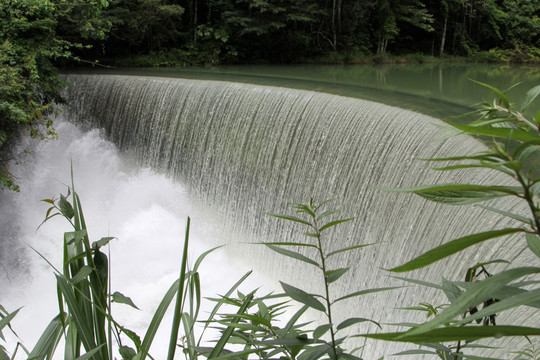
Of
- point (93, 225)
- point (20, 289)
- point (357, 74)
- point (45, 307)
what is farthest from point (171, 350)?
point (357, 74)

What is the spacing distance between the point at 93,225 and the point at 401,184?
532 centimetres

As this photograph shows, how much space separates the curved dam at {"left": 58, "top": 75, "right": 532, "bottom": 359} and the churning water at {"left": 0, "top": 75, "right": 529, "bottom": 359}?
2 cm

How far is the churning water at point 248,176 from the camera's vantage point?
15.1 feet

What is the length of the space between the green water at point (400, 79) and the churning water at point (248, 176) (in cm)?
95

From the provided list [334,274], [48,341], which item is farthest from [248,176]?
[334,274]

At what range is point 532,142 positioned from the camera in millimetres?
484

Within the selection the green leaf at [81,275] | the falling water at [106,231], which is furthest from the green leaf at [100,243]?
the falling water at [106,231]

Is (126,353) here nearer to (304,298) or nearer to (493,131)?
(304,298)

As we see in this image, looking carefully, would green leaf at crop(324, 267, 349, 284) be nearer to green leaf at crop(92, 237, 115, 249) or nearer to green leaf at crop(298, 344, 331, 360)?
green leaf at crop(298, 344, 331, 360)

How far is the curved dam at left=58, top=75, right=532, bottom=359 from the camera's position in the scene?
430cm

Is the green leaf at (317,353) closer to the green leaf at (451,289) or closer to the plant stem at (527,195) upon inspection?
the green leaf at (451,289)

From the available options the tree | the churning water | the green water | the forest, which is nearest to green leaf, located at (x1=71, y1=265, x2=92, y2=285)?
the churning water

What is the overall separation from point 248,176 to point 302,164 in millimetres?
1137

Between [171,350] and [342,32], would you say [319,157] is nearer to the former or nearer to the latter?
[171,350]
